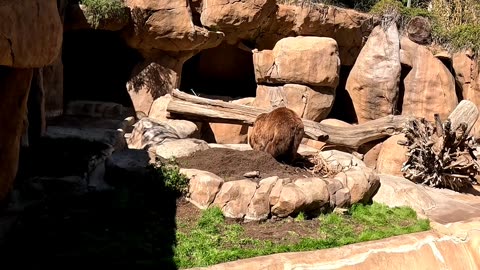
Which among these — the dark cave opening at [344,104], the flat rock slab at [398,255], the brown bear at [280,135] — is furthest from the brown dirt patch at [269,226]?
the dark cave opening at [344,104]

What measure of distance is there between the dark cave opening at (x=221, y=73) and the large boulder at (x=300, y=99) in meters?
2.68

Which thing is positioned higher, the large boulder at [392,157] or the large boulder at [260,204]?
the large boulder at [260,204]

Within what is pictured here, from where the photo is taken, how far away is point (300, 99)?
41.6ft

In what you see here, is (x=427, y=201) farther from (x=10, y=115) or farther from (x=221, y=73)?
(x=221, y=73)

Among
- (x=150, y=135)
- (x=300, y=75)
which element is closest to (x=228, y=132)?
(x=300, y=75)

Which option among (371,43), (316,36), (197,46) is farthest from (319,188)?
(371,43)

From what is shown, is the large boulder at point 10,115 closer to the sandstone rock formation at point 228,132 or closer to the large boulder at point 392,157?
the sandstone rock formation at point 228,132

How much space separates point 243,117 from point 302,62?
2.06 m

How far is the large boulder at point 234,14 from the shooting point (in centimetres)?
1233

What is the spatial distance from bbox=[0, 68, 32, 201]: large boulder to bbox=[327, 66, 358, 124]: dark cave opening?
34.1 feet

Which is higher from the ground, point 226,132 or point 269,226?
point 269,226

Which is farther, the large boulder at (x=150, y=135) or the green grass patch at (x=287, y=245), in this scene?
the large boulder at (x=150, y=135)

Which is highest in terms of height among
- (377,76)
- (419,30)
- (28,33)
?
(419,30)

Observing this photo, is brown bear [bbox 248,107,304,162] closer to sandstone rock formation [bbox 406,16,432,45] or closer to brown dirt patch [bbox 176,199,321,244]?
brown dirt patch [bbox 176,199,321,244]
